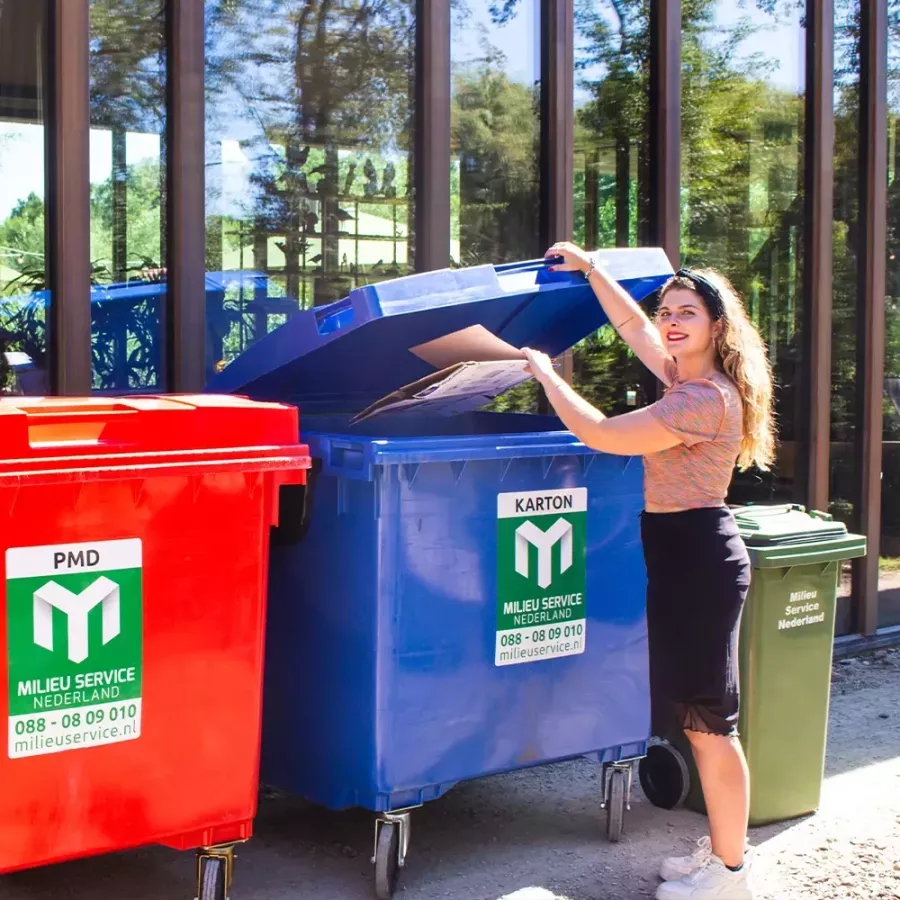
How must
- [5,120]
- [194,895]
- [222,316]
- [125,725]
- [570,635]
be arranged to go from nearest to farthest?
[125,725] < [194,895] < [570,635] < [5,120] < [222,316]

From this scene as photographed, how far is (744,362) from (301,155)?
2175mm

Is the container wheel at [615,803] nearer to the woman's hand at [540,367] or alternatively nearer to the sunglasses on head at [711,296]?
the woman's hand at [540,367]

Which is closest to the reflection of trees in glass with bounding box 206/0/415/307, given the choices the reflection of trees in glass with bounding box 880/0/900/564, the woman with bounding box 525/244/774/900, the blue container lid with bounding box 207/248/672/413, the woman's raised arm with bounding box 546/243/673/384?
the blue container lid with bounding box 207/248/672/413

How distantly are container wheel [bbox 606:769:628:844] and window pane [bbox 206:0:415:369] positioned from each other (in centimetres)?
202

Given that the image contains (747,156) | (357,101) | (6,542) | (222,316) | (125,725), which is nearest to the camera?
(6,542)

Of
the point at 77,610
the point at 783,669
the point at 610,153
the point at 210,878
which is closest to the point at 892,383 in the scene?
the point at 610,153

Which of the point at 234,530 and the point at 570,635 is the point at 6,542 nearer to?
the point at 234,530

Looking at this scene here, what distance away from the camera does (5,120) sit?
428 cm

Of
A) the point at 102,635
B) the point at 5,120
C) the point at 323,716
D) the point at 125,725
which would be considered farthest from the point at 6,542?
the point at 5,120

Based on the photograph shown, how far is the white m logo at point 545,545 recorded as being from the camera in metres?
3.79

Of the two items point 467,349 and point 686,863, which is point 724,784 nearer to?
point 686,863

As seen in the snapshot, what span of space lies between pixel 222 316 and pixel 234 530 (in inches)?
63.8

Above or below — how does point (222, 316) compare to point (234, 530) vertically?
above

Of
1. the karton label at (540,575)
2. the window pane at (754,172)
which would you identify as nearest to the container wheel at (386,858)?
the karton label at (540,575)
